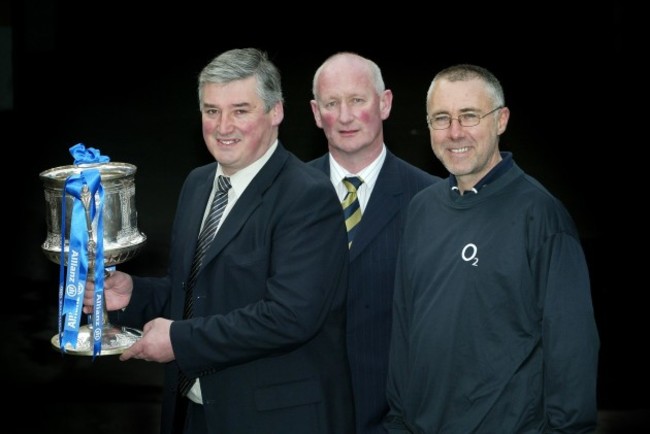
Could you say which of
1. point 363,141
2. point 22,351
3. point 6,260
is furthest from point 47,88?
point 363,141

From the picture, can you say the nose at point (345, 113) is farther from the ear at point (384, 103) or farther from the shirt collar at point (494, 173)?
the shirt collar at point (494, 173)

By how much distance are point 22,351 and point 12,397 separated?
74cm

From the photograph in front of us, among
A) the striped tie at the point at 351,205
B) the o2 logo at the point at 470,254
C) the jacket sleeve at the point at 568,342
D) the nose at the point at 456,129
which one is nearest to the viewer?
the jacket sleeve at the point at 568,342

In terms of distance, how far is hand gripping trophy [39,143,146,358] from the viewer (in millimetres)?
3705

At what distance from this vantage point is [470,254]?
3.29 m

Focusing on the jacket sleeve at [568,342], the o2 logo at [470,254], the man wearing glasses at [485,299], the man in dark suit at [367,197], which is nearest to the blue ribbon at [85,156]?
the man in dark suit at [367,197]

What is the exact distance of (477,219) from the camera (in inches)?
131

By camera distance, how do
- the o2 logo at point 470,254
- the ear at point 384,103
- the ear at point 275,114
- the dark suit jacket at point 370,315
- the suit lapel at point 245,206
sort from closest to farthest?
the o2 logo at point 470,254, the suit lapel at point 245,206, the ear at point 275,114, the dark suit jacket at point 370,315, the ear at point 384,103

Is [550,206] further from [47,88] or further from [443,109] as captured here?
[47,88]

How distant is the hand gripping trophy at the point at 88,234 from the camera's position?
3705mm

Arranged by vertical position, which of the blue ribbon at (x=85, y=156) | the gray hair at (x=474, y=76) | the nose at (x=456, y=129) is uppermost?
the gray hair at (x=474, y=76)

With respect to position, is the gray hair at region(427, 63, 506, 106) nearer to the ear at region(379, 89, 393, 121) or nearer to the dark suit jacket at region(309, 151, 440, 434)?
the dark suit jacket at region(309, 151, 440, 434)

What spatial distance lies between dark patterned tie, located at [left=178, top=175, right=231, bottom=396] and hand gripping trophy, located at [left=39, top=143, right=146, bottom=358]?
29cm

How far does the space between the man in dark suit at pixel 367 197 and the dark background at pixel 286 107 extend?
2.63 m
